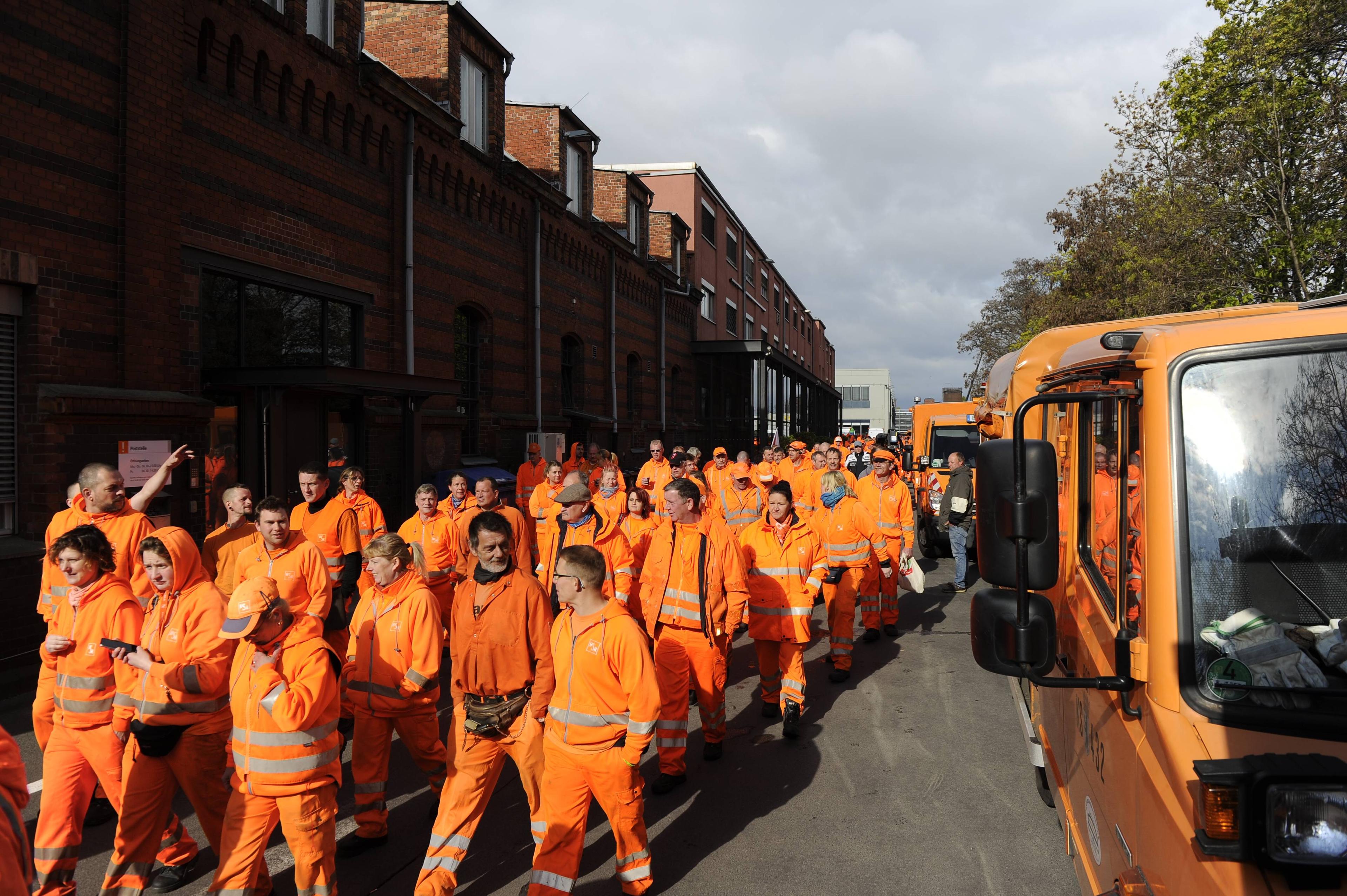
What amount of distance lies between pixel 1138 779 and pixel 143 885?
4176mm

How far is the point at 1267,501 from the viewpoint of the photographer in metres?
2.28

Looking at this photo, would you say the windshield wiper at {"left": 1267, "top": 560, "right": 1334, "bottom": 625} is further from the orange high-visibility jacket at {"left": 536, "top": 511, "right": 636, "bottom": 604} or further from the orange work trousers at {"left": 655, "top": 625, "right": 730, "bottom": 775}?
the orange high-visibility jacket at {"left": 536, "top": 511, "right": 636, "bottom": 604}

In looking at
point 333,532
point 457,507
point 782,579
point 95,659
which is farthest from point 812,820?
point 457,507

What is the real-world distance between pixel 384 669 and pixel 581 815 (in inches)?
55.8

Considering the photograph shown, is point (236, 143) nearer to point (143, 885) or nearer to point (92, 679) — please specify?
point (92, 679)

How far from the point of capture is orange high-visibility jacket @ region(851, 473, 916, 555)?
9.77 m

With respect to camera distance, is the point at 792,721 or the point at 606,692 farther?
the point at 792,721

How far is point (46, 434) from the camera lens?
7.91 meters

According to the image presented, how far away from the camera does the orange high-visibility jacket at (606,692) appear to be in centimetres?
385

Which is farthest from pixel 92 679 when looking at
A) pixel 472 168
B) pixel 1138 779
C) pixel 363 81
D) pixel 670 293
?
pixel 670 293

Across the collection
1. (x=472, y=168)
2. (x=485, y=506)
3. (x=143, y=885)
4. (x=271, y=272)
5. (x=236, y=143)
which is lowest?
(x=143, y=885)

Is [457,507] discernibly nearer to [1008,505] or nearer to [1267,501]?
[1008,505]

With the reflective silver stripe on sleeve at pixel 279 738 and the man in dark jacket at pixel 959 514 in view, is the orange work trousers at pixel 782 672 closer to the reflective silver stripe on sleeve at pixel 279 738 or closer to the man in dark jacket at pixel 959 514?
the reflective silver stripe on sleeve at pixel 279 738

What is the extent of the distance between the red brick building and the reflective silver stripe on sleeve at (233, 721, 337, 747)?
18.3ft
